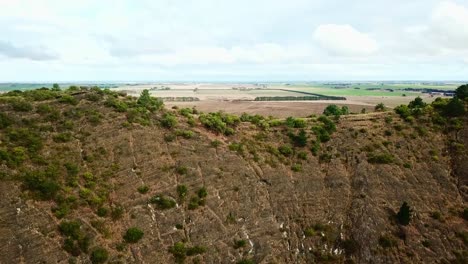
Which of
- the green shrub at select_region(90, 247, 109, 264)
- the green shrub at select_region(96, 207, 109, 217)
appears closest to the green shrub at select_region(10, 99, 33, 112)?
the green shrub at select_region(96, 207, 109, 217)

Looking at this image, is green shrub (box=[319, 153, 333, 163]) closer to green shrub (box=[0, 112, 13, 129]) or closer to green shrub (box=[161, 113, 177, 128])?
green shrub (box=[161, 113, 177, 128])

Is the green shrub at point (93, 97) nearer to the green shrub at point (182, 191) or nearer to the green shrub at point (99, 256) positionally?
the green shrub at point (182, 191)

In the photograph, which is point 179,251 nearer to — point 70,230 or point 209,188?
point 209,188

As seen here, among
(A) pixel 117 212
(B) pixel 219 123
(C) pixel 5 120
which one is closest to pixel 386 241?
(B) pixel 219 123

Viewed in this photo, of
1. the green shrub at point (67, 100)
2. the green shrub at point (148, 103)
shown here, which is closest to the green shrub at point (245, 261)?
the green shrub at point (148, 103)

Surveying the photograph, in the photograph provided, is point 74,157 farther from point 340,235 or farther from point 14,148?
point 340,235

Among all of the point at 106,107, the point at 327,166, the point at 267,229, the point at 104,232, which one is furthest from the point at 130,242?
the point at 327,166
